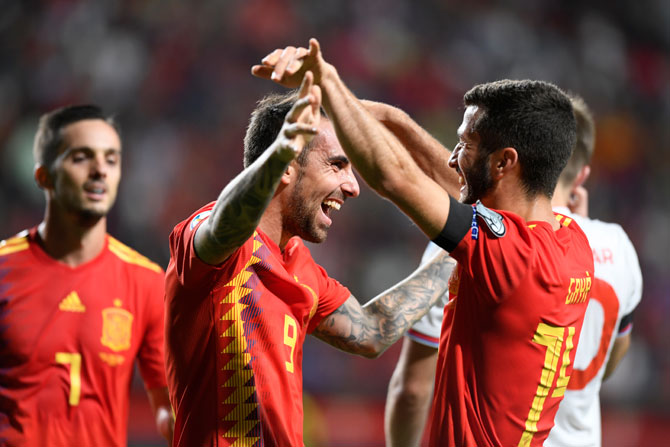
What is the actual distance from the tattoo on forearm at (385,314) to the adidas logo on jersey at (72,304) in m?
Answer: 1.30

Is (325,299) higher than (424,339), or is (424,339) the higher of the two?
(325,299)

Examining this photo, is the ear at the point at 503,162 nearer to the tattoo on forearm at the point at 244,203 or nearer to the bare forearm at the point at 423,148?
the bare forearm at the point at 423,148

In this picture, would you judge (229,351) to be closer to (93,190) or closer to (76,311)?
(76,311)

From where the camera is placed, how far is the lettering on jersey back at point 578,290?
2723 mm

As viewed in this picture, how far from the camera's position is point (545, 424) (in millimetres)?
2846

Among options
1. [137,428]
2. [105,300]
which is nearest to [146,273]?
[105,300]

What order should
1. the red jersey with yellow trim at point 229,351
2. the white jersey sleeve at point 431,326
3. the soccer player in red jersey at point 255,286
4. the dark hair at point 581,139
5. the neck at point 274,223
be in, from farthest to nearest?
the dark hair at point 581,139 → the white jersey sleeve at point 431,326 → the neck at point 274,223 → the red jersey with yellow trim at point 229,351 → the soccer player in red jersey at point 255,286

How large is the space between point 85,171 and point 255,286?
1620mm

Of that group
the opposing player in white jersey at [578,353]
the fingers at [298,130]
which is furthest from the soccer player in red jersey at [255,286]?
the opposing player in white jersey at [578,353]

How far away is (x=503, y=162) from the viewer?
2814mm

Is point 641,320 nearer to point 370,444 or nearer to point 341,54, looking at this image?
point 370,444

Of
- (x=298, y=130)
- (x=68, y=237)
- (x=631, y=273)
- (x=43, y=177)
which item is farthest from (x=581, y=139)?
(x=43, y=177)

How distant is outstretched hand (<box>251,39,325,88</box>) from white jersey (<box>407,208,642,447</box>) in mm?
1568

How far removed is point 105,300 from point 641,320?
7703 mm
